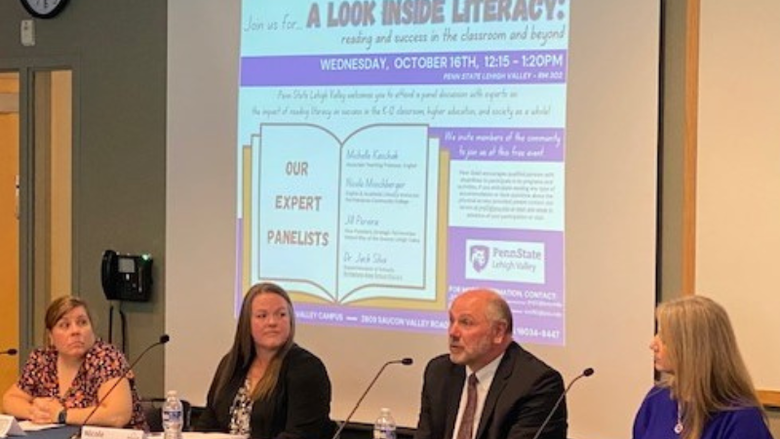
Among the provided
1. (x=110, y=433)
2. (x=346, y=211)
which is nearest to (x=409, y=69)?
(x=346, y=211)

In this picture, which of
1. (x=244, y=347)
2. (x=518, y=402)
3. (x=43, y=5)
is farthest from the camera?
(x=43, y=5)

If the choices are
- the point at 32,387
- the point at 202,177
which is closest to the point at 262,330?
the point at 32,387

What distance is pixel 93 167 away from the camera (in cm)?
566

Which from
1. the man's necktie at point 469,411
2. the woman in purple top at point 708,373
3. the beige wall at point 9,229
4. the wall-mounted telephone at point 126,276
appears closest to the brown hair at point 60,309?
the wall-mounted telephone at point 126,276

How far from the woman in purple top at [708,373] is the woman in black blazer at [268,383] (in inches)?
55.3

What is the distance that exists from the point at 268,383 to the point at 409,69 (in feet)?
4.75

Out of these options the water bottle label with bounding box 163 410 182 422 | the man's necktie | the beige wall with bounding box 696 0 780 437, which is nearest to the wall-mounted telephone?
the water bottle label with bounding box 163 410 182 422

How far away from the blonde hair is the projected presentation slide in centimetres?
140

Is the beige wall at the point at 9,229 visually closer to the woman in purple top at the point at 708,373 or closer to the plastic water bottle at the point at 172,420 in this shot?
the plastic water bottle at the point at 172,420

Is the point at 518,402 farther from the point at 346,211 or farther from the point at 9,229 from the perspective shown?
the point at 9,229

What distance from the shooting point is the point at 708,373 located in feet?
10.3

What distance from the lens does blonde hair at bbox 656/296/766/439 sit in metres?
3.15

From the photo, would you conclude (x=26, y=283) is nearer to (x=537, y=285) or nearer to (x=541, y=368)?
(x=537, y=285)

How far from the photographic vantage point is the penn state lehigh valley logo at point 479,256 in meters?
4.73
